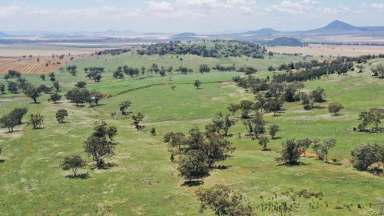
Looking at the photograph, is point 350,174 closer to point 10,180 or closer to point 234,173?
point 234,173

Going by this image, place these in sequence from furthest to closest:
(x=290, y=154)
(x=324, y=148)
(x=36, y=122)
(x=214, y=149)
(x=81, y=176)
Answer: (x=36, y=122) < (x=214, y=149) < (x=324, y=148) < (x=290, y=154) < (x=81, y=176)

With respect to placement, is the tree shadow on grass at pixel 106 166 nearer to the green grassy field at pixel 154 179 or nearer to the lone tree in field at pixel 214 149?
the green grassy field at pixel 154 179

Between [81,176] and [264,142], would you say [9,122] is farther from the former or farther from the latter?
[264,142]

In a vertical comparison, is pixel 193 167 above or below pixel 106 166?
above

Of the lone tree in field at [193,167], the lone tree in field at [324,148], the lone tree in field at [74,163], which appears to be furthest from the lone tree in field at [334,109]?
the lone tree in field at [74,163]

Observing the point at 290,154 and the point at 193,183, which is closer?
the point at 193,183

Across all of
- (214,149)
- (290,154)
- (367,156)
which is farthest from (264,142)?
(367,156)

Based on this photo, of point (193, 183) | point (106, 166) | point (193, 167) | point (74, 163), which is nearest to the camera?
point (193, 183)

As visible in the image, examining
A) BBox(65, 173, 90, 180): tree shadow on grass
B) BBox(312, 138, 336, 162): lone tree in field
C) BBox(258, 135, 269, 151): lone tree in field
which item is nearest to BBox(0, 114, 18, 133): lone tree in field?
BBox(65, 173, 90, 180): tree shadow on grass

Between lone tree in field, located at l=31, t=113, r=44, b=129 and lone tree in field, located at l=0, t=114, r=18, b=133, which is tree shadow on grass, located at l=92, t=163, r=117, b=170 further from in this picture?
lone tree in field, located at l=0, t=114, r=18, b=133

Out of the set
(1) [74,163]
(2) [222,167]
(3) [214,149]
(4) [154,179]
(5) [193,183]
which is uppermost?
(3) [214,149]
